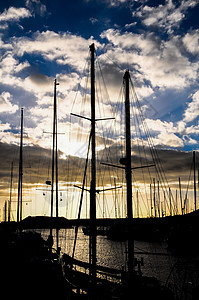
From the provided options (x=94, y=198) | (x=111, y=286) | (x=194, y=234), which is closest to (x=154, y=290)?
(x=111, y=286)

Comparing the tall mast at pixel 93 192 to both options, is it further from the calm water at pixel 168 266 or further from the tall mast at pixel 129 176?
the calm water at pixel 168 266

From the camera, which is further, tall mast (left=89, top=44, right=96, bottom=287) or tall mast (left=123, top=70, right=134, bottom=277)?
tall mast (left=123, top=70, right=134, bottom=277)

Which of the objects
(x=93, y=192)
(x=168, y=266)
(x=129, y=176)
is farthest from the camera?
(x=168, y=266)

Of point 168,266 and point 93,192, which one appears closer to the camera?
point 93,192

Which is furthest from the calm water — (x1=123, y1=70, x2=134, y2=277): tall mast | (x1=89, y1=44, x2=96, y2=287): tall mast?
(x1=89, y1=44, x2=96, y2=287): tall mast

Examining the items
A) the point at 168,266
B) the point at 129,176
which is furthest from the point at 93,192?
the point at 168,266

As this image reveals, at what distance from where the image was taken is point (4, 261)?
74.7ft

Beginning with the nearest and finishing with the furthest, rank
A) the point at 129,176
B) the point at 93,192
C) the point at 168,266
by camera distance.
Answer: the point at 93,192 < the point at 129,176 < the point at 168,266

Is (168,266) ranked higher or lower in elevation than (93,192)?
lower

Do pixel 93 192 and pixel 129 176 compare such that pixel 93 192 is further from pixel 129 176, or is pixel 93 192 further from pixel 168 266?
pixel 168 266

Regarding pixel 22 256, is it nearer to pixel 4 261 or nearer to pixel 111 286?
Result: pixel 4 261

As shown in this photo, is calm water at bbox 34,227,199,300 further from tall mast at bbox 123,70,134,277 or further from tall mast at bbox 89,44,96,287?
tall mast at bbox 89,44,96,287

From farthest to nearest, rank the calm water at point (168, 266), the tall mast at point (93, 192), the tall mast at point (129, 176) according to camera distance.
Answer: the tall mast at point (129, 176) → the tall mast at point (93, 192) → the calm water at point (168, 266)

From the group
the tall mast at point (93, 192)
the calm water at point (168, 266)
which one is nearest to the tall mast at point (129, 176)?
the calm water at point (168, 266)
